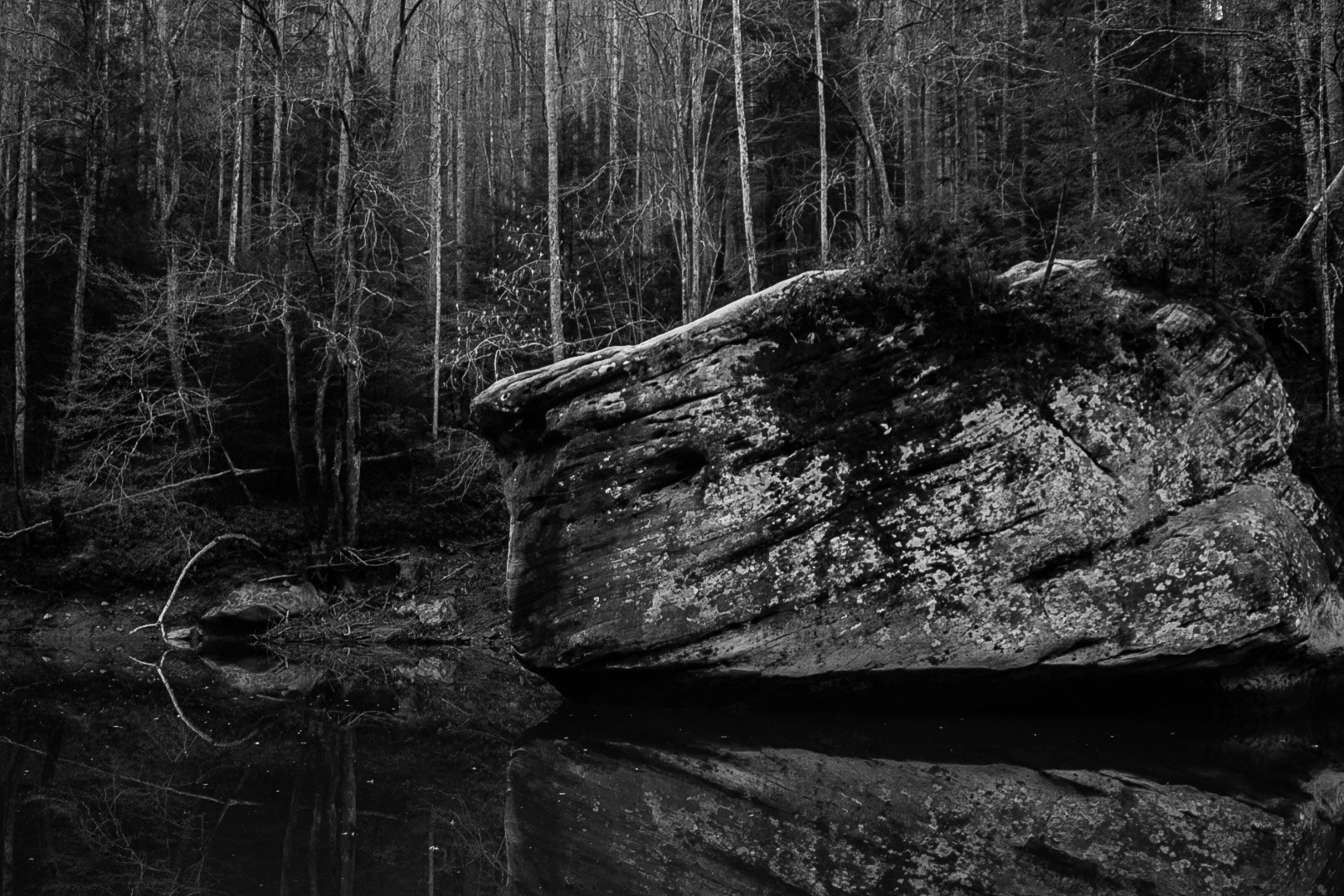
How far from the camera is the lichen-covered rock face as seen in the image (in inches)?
327

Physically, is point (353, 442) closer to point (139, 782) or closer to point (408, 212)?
point (408, 212)

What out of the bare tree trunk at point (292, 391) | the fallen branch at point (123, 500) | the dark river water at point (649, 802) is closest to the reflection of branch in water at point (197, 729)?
the dark river water at point (649, 802)

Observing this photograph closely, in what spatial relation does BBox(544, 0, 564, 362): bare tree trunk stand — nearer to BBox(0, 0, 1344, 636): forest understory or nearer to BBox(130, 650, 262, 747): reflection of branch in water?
BBox(0, 0, 1344, 636): forest understory

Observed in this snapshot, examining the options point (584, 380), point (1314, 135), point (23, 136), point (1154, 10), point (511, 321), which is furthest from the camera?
point (23, 136)

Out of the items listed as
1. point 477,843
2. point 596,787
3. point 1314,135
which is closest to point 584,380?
point 596,787

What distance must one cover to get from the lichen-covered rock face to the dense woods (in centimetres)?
248

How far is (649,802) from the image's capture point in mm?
6645

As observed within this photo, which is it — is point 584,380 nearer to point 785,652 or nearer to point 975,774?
point 785,652

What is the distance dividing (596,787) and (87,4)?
1604 cm

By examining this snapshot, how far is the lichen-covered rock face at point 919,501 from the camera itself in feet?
27.3

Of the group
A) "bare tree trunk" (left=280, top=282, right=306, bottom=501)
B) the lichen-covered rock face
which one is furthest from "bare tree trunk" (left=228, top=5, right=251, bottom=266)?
the lichen-covered rock face

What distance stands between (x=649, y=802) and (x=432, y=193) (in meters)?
14.7

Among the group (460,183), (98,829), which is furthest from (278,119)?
(98,829)

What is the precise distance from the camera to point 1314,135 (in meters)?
12.3
